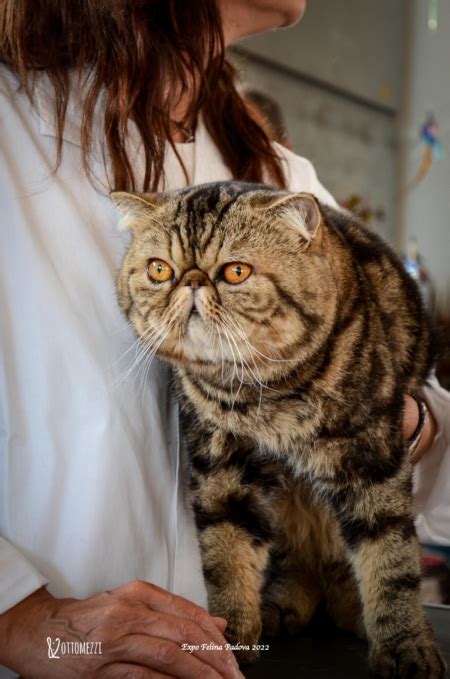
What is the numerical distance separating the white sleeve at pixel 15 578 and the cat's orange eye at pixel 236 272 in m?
0.41

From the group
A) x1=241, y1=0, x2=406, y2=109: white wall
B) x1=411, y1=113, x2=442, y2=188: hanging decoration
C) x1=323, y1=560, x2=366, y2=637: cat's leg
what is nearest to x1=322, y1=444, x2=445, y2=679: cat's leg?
x1=323, y1=560, x2=366, y2=637: cat's leg

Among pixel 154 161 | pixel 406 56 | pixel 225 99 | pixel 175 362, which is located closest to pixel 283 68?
pixel 406 56

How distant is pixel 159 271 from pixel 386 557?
0.48 meters

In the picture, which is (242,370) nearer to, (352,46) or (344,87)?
(344,87)

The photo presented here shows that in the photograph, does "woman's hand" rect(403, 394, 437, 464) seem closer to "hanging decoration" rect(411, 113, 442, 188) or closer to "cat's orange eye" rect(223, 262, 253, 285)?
"cat's orange eye" rect(223, 262, 253, 285)

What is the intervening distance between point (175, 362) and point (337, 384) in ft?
0.70

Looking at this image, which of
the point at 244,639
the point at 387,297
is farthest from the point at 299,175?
the point at 244,639

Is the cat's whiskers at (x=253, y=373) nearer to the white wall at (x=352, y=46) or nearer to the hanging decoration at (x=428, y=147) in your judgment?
the white wall at (x=352, y=46)

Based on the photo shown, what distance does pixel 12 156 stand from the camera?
1035 mm

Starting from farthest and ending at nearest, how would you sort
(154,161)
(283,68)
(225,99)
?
(283,68) → (225,99) → (154,161)

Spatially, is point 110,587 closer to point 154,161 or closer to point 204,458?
point 204,458

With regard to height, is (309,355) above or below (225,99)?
below

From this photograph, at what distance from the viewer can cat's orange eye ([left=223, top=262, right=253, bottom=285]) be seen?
92 cm

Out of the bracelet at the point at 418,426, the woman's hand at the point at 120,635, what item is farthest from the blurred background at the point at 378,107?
the woman's hand at the point at 120,635
